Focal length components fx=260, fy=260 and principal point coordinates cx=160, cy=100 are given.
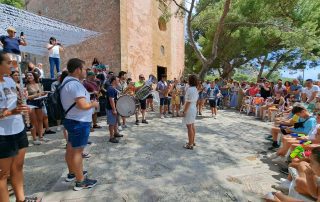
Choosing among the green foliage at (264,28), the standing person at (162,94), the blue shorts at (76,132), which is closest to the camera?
the blue shorts at (76,132)

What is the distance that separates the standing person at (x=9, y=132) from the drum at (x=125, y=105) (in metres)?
3.77

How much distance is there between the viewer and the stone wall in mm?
14586

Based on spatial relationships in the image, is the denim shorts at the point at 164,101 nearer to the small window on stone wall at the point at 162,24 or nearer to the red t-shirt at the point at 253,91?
the red t-shirt at the point at 253,91

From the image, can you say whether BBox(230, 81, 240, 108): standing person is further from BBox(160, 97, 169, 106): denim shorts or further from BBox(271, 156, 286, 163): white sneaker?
BBox(271, 156, 286, 163): white sneaker

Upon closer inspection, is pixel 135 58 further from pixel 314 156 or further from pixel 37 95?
pixel 314 156

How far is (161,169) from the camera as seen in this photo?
15.6ft

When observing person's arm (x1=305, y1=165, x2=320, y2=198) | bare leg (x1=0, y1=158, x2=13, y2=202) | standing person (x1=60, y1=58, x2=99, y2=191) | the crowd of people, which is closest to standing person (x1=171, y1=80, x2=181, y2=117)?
the crowd of people

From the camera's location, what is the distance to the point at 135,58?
15.7 meters

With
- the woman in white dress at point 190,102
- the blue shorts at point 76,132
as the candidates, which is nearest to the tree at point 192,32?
the woman in white dress at point 190,102

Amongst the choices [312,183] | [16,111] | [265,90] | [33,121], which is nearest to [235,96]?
[265,90]

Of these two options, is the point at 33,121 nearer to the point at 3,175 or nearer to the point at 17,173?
the point at 17,173

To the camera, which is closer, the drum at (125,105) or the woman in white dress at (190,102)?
the woman in white dress at (190,102)

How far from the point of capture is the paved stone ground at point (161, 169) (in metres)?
3.80

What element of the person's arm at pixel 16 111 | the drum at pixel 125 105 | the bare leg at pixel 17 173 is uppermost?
the person's arm at pixel 16 111
